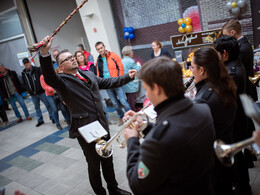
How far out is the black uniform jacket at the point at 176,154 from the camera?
137cm

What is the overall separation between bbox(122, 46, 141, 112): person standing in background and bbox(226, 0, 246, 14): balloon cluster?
2861mm

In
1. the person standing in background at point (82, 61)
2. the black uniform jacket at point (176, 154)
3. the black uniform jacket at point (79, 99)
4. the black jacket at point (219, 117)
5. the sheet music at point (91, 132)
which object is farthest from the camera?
the person standing in background at point (82, 61)

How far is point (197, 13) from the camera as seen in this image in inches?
288

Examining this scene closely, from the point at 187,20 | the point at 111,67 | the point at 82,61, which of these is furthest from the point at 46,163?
the point at 187,20

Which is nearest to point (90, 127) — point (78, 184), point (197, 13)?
point (78, 184)

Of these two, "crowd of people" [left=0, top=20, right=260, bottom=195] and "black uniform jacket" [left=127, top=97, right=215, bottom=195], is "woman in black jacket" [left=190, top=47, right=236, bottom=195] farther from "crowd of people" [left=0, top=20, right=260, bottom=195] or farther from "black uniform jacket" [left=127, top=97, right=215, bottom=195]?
"black uniform jacket" [left=127, top=97, right=215, bottom=195]

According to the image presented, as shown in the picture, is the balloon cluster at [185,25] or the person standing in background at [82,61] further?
the balloon cluster at [185,25]

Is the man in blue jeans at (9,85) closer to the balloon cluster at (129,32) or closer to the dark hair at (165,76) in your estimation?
the balloon cluster at (129,32)

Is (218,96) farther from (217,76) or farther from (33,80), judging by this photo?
(33,80)

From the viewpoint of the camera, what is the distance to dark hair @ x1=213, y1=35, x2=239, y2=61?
2.47 m

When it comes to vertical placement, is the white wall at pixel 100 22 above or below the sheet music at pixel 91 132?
above

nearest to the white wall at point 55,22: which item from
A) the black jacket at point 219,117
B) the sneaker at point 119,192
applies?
the sneaker at point 119,192

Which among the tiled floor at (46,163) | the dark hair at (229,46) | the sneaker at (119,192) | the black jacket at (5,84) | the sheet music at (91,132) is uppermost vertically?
the dark hair at (229,46)

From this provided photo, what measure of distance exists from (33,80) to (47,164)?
307 centimetres
